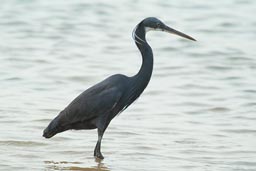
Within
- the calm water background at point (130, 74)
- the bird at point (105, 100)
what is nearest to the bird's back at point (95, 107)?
the bird at point (105, 100)

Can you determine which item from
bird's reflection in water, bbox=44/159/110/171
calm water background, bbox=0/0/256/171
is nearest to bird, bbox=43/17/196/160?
bird's reflection in water, bbox=44/159/110/171

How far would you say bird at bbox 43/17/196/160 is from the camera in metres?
8.64

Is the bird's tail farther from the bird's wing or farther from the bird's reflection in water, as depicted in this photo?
the bird's reflection in water

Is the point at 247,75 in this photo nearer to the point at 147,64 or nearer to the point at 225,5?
the point at 147,64

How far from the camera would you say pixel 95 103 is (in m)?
8.63

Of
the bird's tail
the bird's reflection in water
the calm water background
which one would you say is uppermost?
the bird's tail

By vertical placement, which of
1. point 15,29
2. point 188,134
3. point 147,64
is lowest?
point 15,29

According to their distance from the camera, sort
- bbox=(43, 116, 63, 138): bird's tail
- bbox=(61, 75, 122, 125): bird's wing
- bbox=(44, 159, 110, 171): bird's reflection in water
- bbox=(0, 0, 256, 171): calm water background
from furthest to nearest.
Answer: bbox=(0, 0, 256, 171): calm water background
bbox=(43, 116, 63, 138): bird's tail
bbox=(61, 75, 122, 125): bird's wing
bbox=(44, 159, 110, 171): bird's reflection in water

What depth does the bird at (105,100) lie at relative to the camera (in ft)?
28.3

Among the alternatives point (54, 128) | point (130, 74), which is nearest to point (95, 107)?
point (54, 128)

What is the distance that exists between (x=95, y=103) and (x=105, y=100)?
0.11 m

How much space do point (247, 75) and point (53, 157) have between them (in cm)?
561

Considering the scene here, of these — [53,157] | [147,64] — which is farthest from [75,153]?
[147,64]

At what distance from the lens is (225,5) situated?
20438 millimetres
